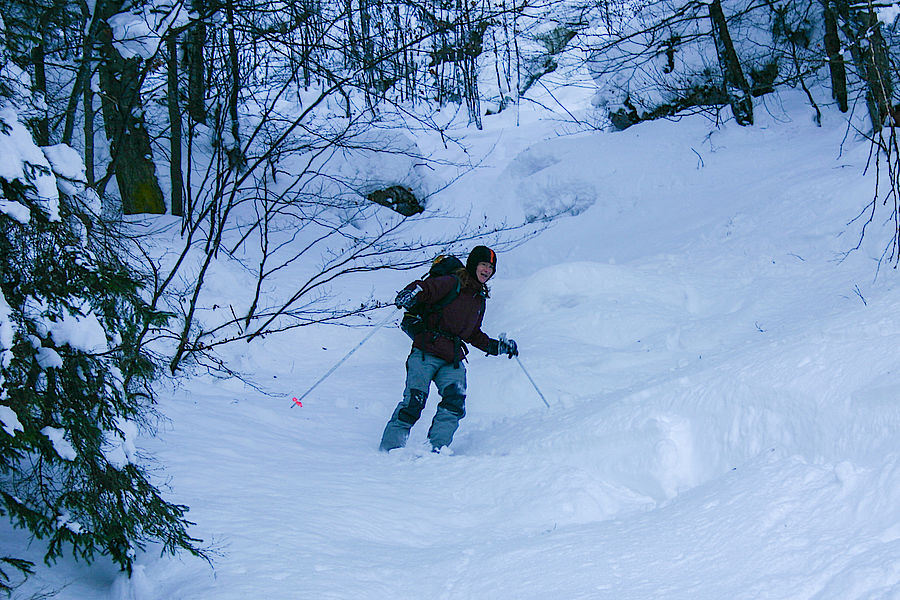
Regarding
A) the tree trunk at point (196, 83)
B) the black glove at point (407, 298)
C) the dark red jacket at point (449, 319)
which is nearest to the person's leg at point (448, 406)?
the dark red jacket at point (449, 319)

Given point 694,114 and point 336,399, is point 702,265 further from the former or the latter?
point 694,114

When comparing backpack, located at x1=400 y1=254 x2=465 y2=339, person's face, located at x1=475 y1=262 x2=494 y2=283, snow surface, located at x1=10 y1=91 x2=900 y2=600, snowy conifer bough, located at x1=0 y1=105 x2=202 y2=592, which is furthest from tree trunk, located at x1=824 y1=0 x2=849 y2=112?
snowy conifer bough, located at x1=0 y1=105 x2=202 y2=592

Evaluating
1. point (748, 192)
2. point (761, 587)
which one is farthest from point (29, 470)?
point (748, 192)

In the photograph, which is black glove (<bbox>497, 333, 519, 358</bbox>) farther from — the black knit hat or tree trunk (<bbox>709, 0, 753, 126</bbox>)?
tree trunk (<bbox>709, 0, 753, 126</bbox>)

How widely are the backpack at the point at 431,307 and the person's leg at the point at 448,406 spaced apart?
1.26 ft

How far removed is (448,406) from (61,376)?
344 centimetres

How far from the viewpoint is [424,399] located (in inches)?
231

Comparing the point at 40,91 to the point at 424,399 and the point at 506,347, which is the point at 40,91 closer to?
the point at 424,399

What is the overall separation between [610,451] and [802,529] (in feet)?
6.05

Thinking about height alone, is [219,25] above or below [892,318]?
above

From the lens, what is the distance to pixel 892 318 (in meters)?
4.75

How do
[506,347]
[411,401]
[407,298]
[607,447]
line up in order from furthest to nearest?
[506,347] < [411,401] < [407,298] < [607,447]

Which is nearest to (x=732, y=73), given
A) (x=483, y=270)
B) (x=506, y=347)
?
(x=506, y=347)

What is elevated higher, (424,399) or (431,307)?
(431,307)
